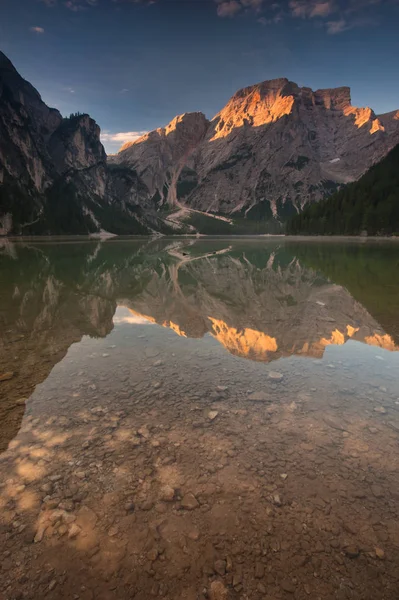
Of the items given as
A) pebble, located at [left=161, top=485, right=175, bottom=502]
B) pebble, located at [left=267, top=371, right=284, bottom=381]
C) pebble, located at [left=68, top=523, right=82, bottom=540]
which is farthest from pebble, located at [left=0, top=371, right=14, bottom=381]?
pebble, located at [left=267, top=371, right=284, bottom=381]

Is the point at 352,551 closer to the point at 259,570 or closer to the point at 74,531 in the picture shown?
the point at 259,570

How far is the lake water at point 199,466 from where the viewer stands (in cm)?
473

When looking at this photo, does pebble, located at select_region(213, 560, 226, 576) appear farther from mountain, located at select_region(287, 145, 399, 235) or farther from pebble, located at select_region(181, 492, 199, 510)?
mountain, located at select_region(287, 145, 399, 235)

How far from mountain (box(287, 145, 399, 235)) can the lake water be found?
15608 centimetres

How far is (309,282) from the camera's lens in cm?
3359

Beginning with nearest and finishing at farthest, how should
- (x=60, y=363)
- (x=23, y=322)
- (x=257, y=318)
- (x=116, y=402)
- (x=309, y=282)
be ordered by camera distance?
(x=116, y=402), (x=60, y=363), (x=23, y=322), (x=257, y=318), (x=309, y=282)

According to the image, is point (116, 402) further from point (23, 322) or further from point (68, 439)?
point (23, 322)

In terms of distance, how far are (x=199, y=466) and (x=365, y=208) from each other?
582ft

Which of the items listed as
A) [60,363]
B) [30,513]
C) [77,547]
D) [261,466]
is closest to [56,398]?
[60,363]

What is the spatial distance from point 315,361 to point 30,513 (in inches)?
422

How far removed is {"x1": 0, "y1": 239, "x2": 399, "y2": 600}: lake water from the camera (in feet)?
15.5

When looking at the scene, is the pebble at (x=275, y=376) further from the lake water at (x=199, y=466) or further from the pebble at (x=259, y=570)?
the pebble at (x=259, y=570)

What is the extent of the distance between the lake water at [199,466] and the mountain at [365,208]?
156 m

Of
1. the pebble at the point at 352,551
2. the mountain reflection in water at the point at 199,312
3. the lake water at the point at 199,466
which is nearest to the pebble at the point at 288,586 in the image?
the lake water at the point at 199,466
